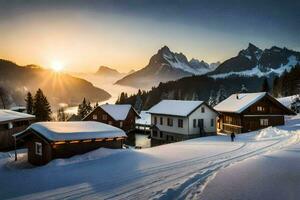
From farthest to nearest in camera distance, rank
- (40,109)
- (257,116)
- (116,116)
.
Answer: (116,116) < (40,109) < (257,116)

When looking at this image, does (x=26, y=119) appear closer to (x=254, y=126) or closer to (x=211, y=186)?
(x=254, y=126)

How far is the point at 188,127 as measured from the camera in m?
51.5

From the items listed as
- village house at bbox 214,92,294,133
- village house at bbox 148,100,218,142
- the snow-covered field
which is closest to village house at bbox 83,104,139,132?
village house at bbox 148,100,218,142

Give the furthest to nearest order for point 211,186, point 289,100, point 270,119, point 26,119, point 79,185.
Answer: point 289,100 → point 270,119 → point 26,119 → point 79,185 → point 211,186

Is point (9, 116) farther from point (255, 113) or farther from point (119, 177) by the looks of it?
point (255, 113)

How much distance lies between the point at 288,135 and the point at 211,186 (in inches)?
1133

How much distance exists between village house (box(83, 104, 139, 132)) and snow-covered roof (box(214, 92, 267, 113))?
23463mm

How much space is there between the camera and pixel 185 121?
51.9 m

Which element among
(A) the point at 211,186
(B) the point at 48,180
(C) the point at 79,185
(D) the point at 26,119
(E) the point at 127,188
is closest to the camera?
(A) the point at 211,186

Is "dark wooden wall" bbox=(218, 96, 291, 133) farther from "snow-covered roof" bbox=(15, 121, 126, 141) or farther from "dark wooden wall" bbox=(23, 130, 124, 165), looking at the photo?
"dark wooden wall" bbox=(23, 130, 124, 165)

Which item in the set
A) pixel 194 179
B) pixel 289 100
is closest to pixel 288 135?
pixel 194 179

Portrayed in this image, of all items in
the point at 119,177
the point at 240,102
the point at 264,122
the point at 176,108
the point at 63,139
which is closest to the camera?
the point at 119,177

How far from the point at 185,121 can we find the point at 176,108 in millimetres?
4905

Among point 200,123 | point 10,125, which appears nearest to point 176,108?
point 200,123
